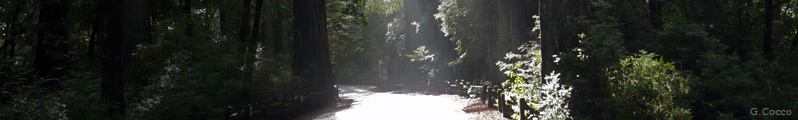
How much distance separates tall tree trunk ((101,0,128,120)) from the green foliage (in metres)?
8.67

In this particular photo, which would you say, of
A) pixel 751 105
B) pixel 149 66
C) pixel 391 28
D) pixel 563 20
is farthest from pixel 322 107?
pixel 391 28

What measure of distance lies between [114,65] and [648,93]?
9.36 m

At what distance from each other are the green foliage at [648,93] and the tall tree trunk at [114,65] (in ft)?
28.5

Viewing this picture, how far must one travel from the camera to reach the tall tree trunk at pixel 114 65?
10422 mm

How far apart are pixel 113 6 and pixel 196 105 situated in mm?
2680

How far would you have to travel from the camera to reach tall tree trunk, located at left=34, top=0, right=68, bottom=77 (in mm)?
14398

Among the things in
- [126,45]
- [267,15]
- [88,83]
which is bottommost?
[88,83]

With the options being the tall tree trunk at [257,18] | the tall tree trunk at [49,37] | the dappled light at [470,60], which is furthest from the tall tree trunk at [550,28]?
the tall tree trunk at [49,37]

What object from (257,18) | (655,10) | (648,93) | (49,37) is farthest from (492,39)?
(49,37)

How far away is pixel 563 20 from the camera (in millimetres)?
10031

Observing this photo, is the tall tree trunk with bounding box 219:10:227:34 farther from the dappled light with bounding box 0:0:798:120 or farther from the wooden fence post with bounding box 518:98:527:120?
the wooden fence post with bounding box 518:98:527:120

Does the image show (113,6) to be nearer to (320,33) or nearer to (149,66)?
(149,66)

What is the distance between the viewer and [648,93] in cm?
770

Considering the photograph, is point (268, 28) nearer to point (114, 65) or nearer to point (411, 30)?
point (114, 65)
